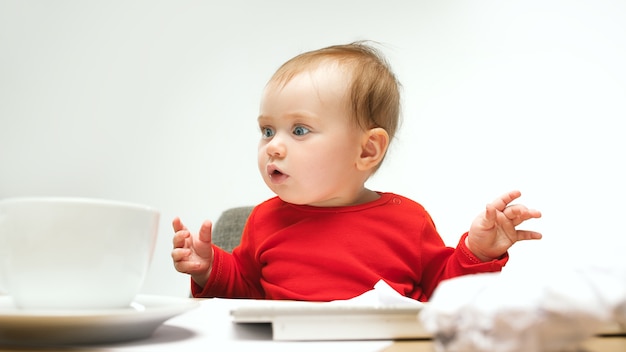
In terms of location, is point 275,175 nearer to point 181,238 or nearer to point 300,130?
point 300,130

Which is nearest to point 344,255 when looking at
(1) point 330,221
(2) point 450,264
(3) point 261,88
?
(1) point 330,221

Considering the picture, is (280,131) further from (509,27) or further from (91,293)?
(509,27)

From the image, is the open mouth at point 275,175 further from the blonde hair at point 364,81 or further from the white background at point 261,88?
the white background at point 261,88

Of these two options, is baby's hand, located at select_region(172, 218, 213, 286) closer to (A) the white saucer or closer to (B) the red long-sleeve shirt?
(B) the red long-sleeve shirt

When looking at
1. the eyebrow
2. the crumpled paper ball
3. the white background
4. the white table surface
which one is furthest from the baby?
the white background

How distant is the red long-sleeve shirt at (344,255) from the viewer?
0.99 meters

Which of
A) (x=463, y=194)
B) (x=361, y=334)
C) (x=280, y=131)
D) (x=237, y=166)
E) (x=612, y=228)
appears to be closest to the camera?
(x=361, y=334)

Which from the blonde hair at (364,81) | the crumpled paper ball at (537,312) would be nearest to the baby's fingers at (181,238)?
the blonde hair at (364,81)

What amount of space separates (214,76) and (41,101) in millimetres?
724

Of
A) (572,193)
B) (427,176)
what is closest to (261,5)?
Answer: (427,176)

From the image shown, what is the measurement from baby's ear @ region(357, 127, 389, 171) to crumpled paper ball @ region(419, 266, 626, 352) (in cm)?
79

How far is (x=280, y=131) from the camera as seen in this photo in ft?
3.42

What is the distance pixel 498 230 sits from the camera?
97 centimetres

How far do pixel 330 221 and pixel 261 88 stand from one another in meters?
1.37
